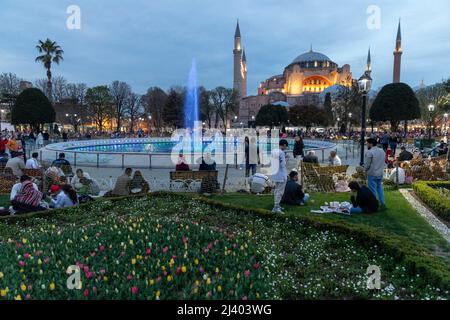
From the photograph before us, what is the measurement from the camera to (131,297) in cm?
423

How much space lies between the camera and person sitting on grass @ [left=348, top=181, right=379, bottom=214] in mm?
8531

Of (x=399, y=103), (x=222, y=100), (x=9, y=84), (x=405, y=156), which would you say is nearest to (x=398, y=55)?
(x=222, y=100)

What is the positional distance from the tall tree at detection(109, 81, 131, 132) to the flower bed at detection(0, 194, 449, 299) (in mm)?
65731

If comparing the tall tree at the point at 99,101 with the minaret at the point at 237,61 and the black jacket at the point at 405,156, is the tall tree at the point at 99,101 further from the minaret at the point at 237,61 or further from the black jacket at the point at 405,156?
the black jacket at the point at 405,156

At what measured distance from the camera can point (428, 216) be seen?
8.59 m

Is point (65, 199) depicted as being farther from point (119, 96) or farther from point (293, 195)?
point (119, 96)

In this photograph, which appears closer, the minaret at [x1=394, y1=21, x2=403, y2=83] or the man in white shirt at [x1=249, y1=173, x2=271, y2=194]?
the man in white shirt at [x1=249, y1=173, x2=271, y2=194]

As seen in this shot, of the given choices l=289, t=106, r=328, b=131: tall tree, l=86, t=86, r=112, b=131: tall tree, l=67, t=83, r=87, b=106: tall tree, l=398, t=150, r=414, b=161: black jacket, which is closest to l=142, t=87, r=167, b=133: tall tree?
l=86, t=86, r=112, b=131: tall tree

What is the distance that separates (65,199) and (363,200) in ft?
24.3

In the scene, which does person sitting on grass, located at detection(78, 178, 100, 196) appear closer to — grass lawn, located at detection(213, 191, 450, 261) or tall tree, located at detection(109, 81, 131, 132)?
grass lawn, located at detection(213, 191, 450, 261)

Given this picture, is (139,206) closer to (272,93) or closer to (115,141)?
(115,141)

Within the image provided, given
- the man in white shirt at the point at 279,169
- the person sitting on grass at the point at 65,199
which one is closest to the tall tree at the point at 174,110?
the person sitting on grass at the point at 65,199

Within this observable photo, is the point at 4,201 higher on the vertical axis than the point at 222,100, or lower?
lower

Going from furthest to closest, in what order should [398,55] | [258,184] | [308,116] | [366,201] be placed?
[398,55] → [308,116] → [258,184] → [366,201]
